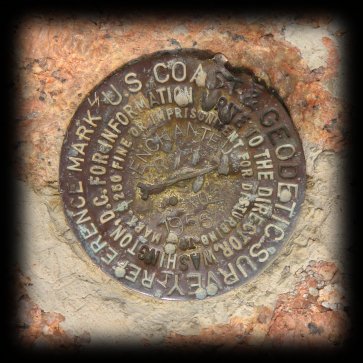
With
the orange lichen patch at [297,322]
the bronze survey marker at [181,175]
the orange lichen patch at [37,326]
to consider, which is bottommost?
the orange lichen patch at [37,326]

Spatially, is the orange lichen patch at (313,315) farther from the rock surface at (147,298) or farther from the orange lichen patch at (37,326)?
the orange lichen patch at (37,326)

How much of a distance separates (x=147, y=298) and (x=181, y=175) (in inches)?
23.2

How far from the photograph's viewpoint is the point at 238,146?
105 inches

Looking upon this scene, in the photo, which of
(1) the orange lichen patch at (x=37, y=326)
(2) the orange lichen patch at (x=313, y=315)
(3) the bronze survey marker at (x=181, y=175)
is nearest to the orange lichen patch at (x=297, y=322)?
(2) the orange lichen patch at (x=313, y=315)

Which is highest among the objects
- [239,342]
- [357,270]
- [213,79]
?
[213,79]

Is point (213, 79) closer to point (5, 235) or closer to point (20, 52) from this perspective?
point (20, 52)

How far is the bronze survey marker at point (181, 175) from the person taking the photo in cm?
264

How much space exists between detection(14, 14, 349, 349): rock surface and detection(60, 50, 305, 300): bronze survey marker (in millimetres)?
61

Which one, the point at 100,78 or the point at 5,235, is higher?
the point at 100,78

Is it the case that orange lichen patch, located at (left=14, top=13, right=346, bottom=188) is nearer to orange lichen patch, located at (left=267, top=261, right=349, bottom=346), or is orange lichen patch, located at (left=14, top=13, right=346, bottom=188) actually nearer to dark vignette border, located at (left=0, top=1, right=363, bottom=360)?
dark vignette border, located at (left=0, top=1, right=363, bottom=360)

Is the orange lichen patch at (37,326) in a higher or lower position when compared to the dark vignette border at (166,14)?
lower

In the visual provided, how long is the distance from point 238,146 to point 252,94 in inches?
9.6

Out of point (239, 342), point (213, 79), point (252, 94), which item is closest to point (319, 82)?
point (252, 94)

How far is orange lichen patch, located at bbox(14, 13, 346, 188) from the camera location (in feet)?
8.55
